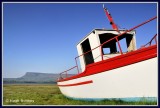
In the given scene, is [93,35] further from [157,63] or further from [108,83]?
[157,63]

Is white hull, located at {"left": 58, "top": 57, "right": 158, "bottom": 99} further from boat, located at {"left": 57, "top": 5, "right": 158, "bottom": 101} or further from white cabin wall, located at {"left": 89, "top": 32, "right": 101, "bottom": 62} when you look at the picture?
white cabin wall, located at {"left": 89, "top": 32, "right": 101, "bottom": 62}

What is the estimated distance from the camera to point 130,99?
7707 millimetres

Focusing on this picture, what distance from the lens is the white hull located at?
7109mm

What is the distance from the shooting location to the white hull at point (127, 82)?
7109mm

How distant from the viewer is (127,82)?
7.68m

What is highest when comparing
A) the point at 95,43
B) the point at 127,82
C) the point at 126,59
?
the point at 95,43

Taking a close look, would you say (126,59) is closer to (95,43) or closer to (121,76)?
(121,76)

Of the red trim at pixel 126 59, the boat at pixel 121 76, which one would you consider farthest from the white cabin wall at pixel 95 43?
the red trim at pixel 126 59

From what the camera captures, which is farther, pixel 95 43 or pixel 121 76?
pixel 95 43

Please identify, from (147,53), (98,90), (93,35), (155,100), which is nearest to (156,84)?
(155,100)

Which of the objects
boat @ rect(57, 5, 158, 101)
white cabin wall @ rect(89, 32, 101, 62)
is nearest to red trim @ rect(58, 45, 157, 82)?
boat @ rect(57, 5, 158, 101)

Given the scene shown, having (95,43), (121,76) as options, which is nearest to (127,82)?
(121,76)

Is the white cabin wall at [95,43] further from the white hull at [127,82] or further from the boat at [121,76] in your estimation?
the white hull at [127,82]

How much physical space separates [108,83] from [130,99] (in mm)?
933
